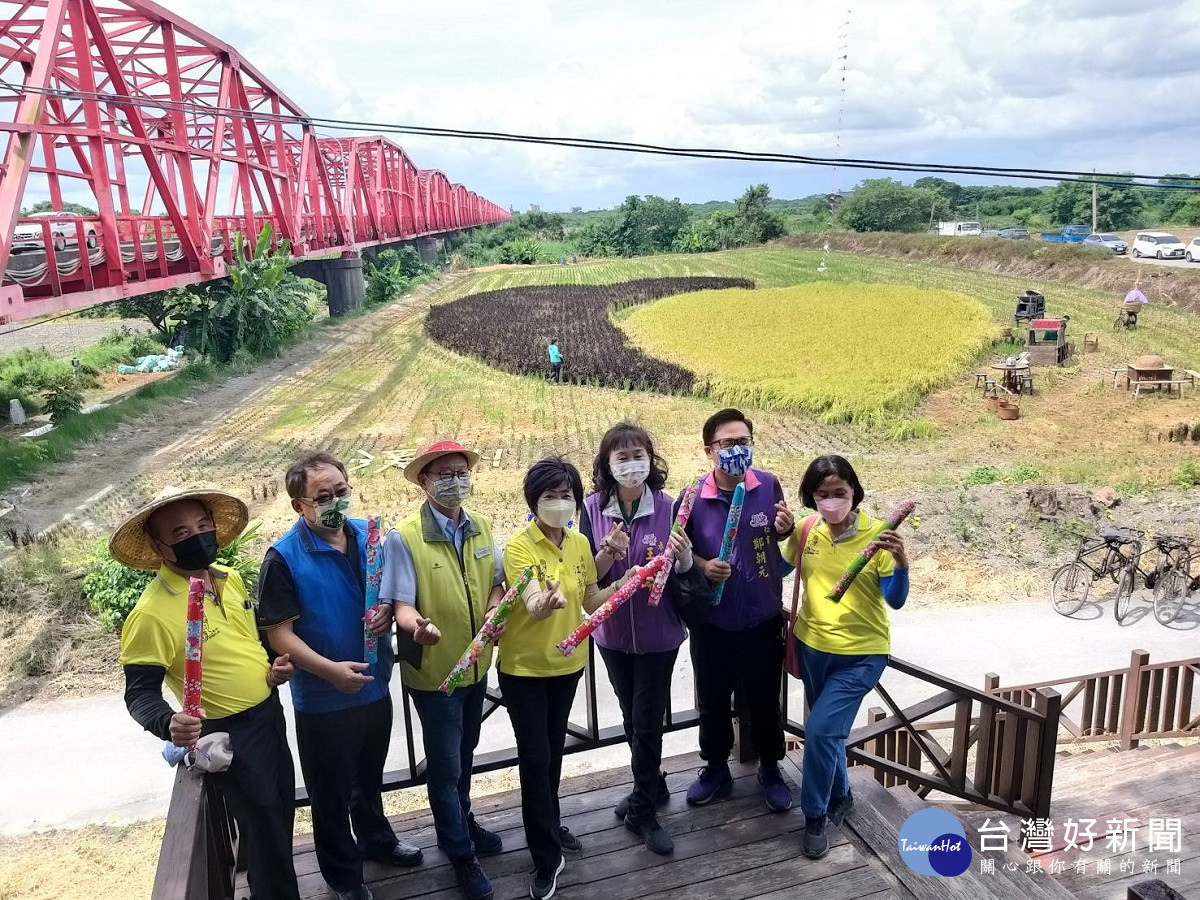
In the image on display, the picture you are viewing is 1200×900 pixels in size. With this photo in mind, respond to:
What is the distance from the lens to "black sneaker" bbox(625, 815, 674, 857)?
320cm

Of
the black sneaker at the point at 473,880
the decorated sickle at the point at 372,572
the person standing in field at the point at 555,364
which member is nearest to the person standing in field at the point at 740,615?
the black sneaker at the point at 473,880

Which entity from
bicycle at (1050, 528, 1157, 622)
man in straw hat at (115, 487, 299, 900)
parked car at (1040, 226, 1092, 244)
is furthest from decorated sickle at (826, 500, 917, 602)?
parked car at (1040, 226, 1092, 244)

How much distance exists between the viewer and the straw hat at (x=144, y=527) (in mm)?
2500

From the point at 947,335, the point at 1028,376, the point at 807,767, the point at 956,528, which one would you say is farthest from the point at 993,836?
the point at 947,335

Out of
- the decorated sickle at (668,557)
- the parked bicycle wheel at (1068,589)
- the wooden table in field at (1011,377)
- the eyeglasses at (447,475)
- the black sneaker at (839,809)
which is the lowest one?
the parked bicycle wheel at (1068,589)

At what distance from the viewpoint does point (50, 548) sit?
935 cm

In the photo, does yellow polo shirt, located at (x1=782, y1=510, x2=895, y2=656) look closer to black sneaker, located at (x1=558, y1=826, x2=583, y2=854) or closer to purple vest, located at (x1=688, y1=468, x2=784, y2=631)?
purple vest, located at (x1=688, y1=468, x2=784, y2=631)

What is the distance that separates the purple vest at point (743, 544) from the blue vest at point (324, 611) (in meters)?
1.26

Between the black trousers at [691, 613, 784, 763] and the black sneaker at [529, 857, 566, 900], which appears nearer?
the black sneaker at [529, 857, 566, 900]

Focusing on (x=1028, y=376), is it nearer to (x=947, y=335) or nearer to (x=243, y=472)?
(x=947, y=335)

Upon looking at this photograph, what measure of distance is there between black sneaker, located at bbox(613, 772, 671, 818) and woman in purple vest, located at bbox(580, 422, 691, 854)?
0.12m

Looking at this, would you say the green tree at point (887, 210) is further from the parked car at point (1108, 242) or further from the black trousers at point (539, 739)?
the black trousers at point (539, 739)

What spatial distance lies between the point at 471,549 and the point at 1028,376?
17.5 m

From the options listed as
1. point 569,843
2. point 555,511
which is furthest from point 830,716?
point 555,511
